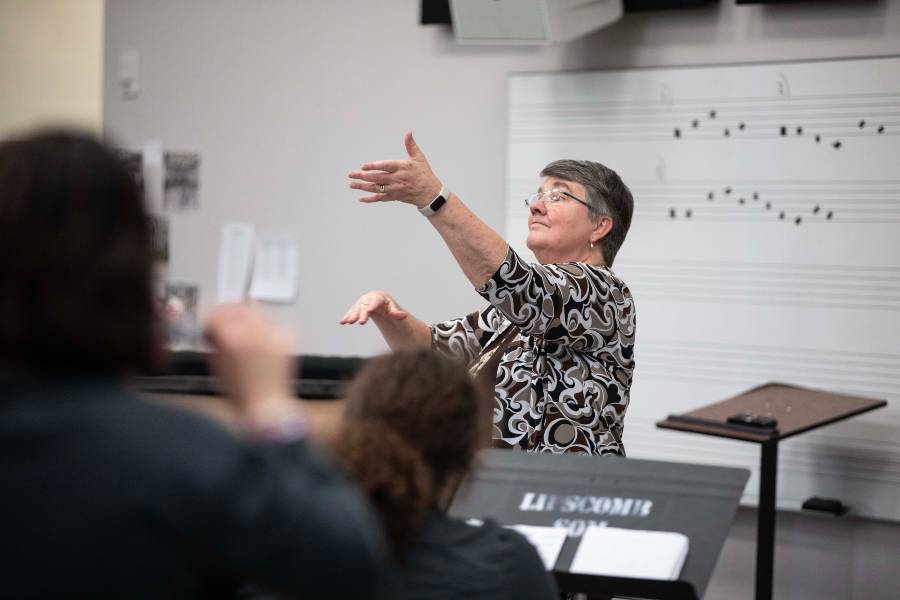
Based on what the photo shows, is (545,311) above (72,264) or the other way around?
the other way around

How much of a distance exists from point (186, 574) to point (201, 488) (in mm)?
81

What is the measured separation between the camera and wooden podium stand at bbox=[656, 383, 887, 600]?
9.88 ft

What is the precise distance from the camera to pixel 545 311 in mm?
2209

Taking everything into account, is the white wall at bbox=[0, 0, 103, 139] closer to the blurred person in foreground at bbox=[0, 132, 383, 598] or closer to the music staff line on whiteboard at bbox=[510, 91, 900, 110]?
the music staff line on whiteboard at bbox=[510, 91, 900, 110]

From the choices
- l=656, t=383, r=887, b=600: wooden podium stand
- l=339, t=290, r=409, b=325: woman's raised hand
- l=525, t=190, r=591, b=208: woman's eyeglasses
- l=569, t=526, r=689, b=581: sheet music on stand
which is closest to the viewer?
l=569, t=526, r=689, b=581: sheet music on stand

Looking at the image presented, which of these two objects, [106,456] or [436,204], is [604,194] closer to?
[436,204]

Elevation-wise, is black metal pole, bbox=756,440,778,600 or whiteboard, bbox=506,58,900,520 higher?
whiteboard, bbox=506,58,900,520

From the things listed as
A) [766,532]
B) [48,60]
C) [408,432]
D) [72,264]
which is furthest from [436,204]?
[48,60]

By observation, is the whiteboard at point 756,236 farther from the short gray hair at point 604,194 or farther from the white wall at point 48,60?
the white wall at point 48,60

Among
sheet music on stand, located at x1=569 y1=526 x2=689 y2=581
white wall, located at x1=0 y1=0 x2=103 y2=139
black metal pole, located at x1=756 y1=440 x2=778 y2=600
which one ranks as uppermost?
white wall, located at x1=0 y1=0 x2=103 y2=139

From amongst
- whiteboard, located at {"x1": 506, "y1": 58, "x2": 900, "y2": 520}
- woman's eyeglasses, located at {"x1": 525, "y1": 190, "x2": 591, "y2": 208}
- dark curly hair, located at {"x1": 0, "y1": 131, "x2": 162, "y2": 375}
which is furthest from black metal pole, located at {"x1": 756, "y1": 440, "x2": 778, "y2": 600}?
dark curly hair, located at {"x1": 0, "y1": 131, "x2": 162, "y2": 375}

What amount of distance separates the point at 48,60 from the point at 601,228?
4.60 meters

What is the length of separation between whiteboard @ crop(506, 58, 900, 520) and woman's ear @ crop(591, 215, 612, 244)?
1.18 metres

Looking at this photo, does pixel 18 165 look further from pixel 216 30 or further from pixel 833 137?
pixel 216 30
